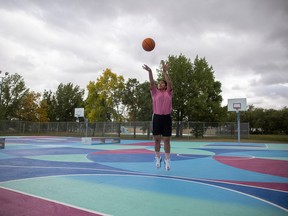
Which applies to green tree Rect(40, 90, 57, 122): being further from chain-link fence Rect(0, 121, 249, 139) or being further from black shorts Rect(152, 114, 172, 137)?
black shorts Rect(152, 114, 172, 137)

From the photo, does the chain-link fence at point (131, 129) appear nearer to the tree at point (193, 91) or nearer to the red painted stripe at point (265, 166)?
the tree at point (193, 91)

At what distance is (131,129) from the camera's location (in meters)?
28.0

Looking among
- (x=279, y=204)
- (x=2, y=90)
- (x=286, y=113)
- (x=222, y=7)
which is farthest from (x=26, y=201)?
(x=286, y=113)

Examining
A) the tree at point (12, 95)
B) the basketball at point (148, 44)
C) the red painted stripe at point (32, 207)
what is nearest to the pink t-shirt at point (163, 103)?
the basketball at point (148, 44)

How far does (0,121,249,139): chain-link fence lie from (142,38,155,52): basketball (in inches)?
790

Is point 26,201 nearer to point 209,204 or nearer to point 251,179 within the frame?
point 209,204

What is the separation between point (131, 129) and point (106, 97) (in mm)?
A: 7780

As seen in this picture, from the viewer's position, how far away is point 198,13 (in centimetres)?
1000

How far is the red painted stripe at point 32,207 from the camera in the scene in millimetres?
2863

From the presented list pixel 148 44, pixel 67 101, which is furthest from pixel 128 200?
pixel 67 101

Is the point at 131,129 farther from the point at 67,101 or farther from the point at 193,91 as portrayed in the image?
the point at 67,101

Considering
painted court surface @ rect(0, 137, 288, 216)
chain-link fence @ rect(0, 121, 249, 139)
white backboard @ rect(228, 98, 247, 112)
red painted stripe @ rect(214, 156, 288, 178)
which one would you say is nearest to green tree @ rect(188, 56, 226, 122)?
chain-link fence @ rect(0, 121, 249, 139)

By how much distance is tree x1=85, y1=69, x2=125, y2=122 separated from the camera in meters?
33.1

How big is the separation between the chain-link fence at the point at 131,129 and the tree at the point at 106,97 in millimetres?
3176
